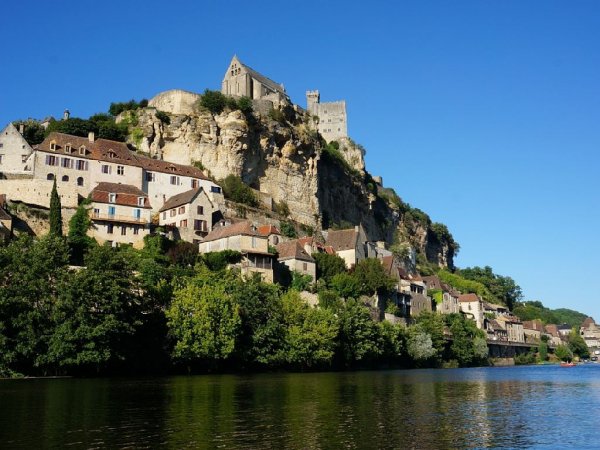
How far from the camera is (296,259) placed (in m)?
77.2

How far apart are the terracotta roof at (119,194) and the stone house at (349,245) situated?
28112 mm

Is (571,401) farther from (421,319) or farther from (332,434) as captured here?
(421,319)

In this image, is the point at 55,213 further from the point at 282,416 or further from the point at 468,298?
the point at 468,298

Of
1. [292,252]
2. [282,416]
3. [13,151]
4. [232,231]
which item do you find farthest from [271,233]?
[282,416]

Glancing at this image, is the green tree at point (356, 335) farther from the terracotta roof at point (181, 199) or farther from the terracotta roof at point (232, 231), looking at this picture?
the terracotta roof at point (181, 199)

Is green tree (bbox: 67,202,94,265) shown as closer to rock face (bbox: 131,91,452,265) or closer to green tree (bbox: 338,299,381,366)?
rock face (bbox: 131,91,452,265)

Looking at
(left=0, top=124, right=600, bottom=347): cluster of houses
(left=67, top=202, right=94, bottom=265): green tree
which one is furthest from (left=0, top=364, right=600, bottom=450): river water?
(left=0, top=124, right=600, bottom=347): cluster of houses

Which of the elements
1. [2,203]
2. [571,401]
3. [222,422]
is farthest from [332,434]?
[2,203]

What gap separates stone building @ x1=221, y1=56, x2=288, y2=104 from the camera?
114 m

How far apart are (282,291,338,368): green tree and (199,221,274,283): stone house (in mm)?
5920

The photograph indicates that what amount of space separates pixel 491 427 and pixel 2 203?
5478cm

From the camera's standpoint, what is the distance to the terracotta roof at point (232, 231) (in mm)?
73438

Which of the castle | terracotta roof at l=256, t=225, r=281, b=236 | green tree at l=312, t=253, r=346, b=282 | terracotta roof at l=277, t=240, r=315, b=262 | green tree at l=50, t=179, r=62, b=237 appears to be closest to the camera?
green tree at l=50, t=179, r=62, b=237

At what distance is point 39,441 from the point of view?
23.6m
